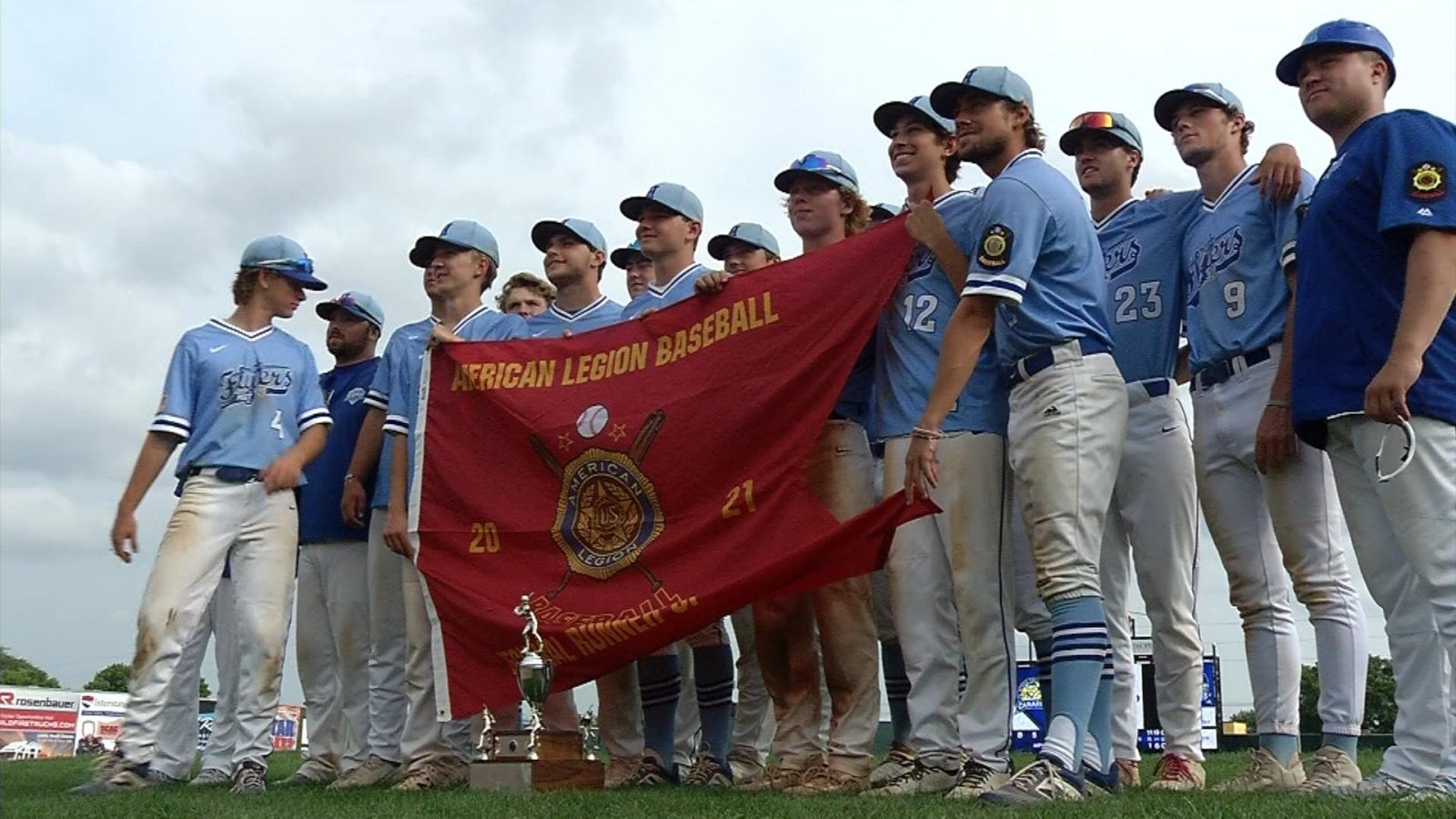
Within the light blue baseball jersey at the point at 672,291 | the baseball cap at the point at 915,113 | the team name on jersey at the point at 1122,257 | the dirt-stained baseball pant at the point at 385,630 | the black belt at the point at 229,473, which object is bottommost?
the dirt-stained baseball pant at the point at 385,630

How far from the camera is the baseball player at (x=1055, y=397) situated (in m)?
5.33

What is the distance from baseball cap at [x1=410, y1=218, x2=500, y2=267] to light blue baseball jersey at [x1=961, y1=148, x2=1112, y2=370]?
3909 mm

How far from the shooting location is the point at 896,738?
25.4 feet

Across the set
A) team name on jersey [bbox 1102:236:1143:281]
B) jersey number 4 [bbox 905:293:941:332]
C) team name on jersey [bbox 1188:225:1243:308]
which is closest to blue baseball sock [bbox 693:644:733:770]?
jersey number 4 [bbox 905:293:941:332]

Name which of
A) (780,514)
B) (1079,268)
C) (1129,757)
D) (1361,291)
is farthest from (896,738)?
(1361,291)

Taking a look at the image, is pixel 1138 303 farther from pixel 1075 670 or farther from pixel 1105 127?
pixel 1075 670

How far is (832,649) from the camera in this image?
6.77 metres

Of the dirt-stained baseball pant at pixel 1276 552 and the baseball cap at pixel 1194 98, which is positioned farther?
the baseball cap at pixel 1194 98

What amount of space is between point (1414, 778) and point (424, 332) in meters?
6.17

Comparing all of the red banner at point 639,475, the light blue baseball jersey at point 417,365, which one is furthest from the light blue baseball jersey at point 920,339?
the light blue baseball jersey at point 417,365

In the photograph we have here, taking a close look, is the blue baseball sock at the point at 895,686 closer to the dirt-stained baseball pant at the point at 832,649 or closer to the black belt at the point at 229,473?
the dirt-stained baseball pant at the point at 832,649

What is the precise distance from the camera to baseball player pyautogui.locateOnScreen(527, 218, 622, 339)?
8.73 m

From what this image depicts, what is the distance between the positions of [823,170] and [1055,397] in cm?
251

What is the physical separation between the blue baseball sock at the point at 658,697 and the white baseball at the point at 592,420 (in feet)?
4.41
